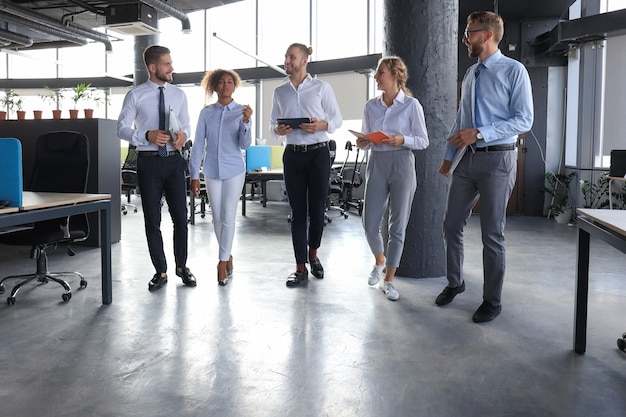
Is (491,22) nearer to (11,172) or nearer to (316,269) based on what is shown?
(316,269)

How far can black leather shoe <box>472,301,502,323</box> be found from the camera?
3342 mm

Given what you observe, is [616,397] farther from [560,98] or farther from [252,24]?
[252,24]

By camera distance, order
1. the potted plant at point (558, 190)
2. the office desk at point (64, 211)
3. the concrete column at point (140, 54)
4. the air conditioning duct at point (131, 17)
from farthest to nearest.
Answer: the concrete column at point (140, 54) → the air conditioning duct at point (131, 17) → the potted plant at point (558, 190) → the office desk at point (64, 211)

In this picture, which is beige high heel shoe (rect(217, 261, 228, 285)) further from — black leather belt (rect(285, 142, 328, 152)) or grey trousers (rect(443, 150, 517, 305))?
grey trousers (rect(443, 150, 517, 305))

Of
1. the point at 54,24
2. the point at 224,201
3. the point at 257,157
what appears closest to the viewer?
the point at 224,201

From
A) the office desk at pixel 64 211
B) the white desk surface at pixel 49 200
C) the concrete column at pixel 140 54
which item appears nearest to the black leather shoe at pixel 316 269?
the office desk at pixel 64 211

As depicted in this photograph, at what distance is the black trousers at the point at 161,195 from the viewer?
12.8 feet

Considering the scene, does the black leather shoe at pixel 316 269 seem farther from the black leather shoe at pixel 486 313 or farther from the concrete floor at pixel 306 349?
the black leather shoe at pixel 486 313

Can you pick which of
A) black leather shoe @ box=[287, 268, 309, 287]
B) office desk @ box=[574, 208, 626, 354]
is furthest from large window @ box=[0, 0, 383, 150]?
office desk @ box=[574, 208, 626, 354]

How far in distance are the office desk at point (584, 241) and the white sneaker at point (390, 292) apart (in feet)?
4.10

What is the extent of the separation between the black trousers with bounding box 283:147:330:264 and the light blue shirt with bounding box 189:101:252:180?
35 centimetres

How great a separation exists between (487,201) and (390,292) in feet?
3.18

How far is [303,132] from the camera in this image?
13.1 feet

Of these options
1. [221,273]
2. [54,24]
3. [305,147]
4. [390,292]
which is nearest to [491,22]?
[305,147]
